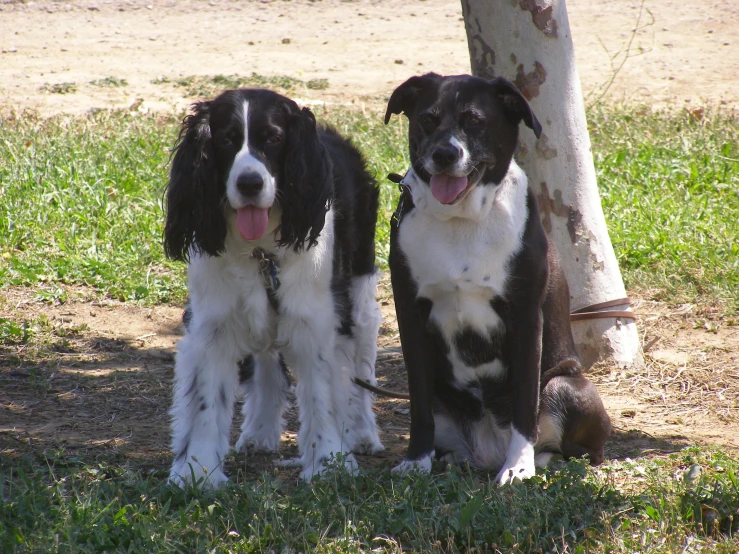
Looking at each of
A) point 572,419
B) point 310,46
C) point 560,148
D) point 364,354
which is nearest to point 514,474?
point 572,419

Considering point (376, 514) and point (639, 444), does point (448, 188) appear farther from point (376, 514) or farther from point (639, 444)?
point (639, 444)

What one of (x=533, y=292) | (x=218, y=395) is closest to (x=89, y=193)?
(x=218, y=395)

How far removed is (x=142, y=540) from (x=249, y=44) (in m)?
11.8

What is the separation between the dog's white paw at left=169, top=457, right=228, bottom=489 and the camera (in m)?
3.33

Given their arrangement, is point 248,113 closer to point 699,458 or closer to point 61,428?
point 61,428

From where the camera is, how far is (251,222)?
3.37m

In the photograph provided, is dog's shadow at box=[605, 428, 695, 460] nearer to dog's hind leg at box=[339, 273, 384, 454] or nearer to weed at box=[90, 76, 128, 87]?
dog's hind leg at box=[339, 273, 384, 454]

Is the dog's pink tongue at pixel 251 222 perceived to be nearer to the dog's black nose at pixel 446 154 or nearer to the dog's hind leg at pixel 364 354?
the dog's black nose at pixel 446 154

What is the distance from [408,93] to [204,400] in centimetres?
146

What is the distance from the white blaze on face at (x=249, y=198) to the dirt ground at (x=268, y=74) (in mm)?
1060

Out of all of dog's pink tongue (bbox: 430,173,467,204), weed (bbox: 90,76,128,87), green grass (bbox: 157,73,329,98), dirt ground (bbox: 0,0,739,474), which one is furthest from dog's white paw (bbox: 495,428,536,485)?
weed (bbox: 90,76,128,87)

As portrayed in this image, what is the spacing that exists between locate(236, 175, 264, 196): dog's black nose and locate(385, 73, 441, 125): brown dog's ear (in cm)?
56

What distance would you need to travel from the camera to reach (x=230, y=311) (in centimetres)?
353

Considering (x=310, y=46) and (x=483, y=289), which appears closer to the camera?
(x=483, y=289)
